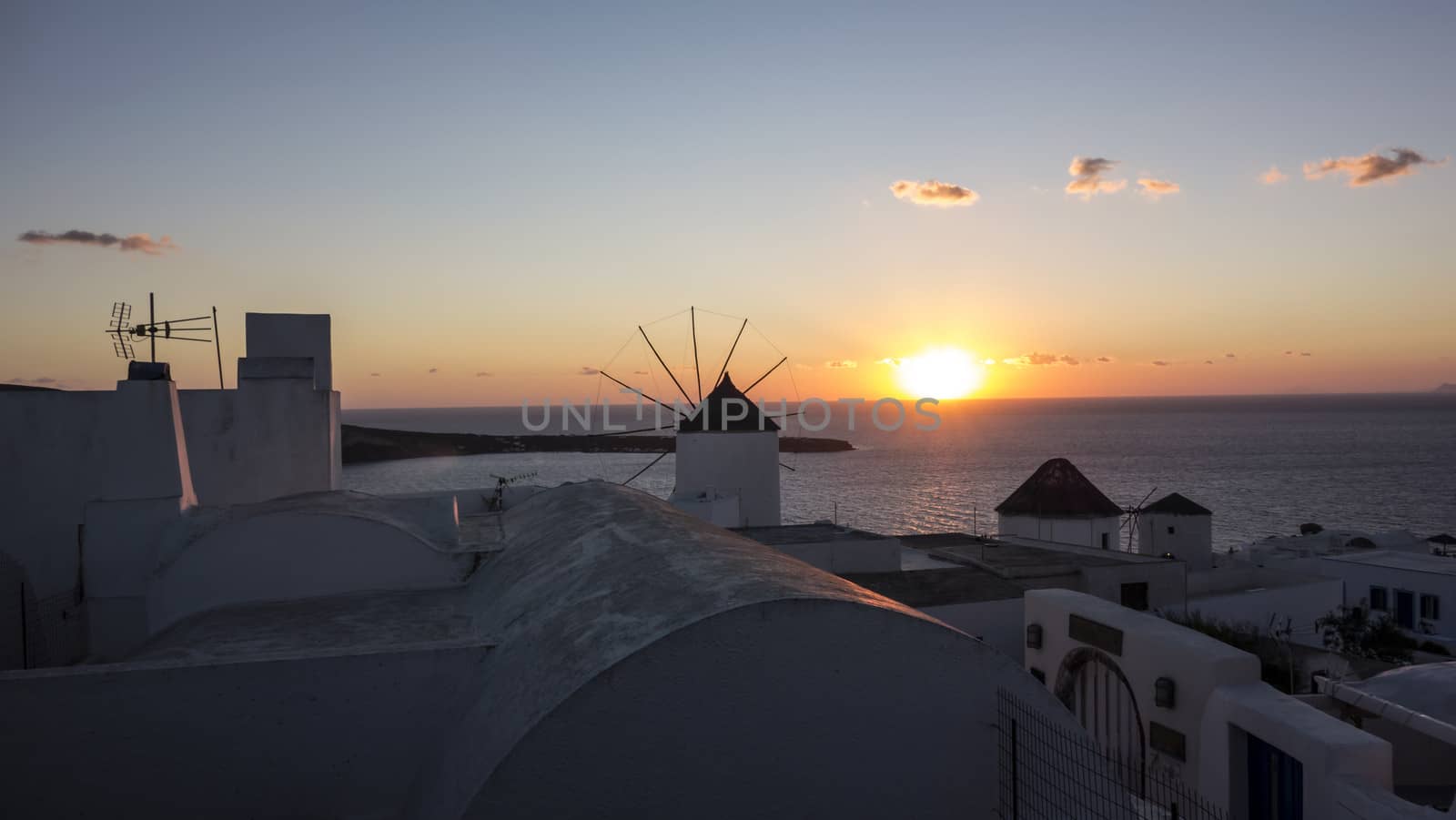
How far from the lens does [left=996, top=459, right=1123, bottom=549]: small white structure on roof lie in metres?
26.5

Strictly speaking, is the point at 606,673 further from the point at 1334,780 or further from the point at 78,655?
the point at 78,655

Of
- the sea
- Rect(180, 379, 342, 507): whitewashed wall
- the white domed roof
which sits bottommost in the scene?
the sea

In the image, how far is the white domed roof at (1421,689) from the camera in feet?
25.1

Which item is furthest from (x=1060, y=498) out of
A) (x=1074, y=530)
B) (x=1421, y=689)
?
(x=1421, y=689)

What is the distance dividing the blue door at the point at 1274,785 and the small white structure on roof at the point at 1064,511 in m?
19.6

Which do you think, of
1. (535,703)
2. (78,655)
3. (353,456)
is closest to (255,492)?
(78,655)

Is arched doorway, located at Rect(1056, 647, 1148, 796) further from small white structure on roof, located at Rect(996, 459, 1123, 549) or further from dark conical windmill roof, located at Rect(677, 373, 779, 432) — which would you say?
small white structure on roof, located at Rect(996, 459, 1123, 549)

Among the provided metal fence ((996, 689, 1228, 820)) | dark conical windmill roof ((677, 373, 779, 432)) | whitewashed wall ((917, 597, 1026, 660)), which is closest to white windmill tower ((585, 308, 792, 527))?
dark conical windmill roof ((677, 373, 779, 432))

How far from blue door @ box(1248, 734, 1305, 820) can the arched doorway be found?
102 centimetres

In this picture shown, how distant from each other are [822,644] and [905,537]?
66.3 feet

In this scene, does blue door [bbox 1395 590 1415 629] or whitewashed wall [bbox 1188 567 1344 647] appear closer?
whitewashed wall [bbox 1188 567 1344 647]

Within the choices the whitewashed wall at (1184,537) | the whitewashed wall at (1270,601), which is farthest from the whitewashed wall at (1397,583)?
the whitewashed wall at (1184,537)

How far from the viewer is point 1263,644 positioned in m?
12.6

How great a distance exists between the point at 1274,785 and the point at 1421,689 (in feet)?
6.80
